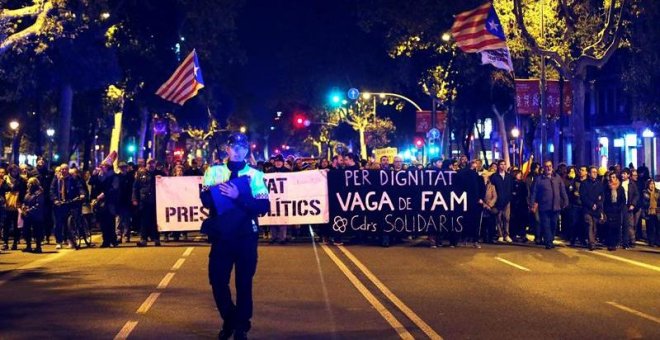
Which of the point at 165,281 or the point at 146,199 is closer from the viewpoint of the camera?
the point at 165,281

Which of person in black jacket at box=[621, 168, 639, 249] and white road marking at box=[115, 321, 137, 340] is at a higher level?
person in black jacket at box=[621, 168, 639, 249]

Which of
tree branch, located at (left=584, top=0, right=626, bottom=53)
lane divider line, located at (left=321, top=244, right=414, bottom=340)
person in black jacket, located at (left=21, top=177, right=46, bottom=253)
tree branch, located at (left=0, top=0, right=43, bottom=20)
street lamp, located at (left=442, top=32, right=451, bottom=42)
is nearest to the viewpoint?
lane divider line, located at (left=321, top=244, right=414, bottom=340)

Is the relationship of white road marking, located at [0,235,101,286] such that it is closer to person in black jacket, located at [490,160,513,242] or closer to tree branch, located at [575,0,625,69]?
person in black jacket, located at [490,160,513,242]

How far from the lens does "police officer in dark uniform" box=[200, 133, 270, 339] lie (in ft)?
31.7

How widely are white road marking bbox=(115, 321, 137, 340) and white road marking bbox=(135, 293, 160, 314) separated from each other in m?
0.85

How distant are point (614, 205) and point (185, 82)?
13.0 metres

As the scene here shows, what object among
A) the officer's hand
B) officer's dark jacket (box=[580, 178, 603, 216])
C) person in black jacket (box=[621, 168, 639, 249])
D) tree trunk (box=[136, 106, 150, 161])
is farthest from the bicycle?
tree trunk (box=[136, 106, 150, 161])

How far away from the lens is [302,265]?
18.4 m

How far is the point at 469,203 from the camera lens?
77.0 feet

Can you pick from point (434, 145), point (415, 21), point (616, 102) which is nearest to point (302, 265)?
point (415, 21)

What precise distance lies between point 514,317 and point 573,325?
0.78 meters

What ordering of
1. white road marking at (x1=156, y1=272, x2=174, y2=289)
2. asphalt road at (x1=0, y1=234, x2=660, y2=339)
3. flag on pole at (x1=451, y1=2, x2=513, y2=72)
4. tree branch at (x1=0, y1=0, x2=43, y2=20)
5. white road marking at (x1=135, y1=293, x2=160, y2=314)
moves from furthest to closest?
flag on pole at (x1=451, y1=2, x2=513, y2=72), tree branch at (x1=0, y1=0, x2=43, y2=20), white road marking at (x1=156, y1=272, x2=174, y2=289), white road marking at (x1=135, y1=293, x2=160, y2=314), asphalt road at (x1=0, y1=234, x2=660, y2=339)

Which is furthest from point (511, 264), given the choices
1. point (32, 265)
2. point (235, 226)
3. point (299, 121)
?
point (299, 121)

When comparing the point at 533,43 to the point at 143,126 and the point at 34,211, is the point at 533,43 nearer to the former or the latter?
the point at 34,211
